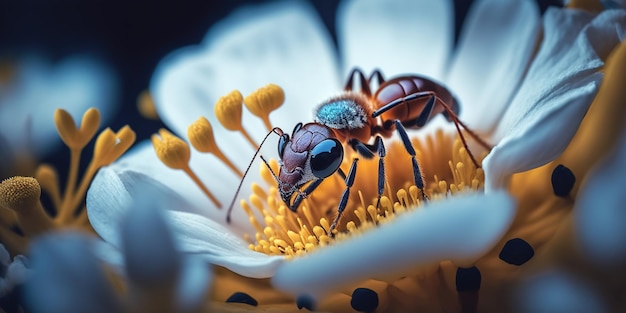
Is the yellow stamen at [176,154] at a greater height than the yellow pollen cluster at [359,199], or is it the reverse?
the yellow stamen at [176,154]

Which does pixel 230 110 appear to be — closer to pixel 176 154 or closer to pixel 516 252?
pixel 176 154

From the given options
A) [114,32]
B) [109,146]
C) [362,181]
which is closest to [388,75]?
[362,181]

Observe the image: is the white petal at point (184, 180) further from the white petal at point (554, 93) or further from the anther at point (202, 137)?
the white petal at point (554, 93)

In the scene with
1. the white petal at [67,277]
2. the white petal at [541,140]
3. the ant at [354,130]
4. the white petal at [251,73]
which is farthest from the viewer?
the white petal at [251,73]

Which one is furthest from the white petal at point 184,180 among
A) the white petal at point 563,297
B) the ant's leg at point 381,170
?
the white petal at point 563,297

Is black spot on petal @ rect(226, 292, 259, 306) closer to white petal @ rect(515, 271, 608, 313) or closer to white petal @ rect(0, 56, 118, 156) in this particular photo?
white petal @ rect(515, 271, 608, 313)

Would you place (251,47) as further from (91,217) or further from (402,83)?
(91,217)

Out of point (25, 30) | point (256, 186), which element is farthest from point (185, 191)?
point (25, 30)
